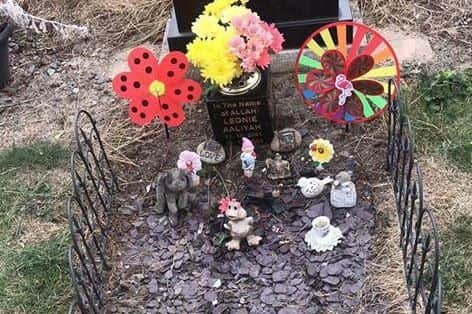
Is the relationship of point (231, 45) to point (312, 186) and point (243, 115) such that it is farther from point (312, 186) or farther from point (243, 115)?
point (312, 186)

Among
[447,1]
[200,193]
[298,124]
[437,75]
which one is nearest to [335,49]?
[298,124]

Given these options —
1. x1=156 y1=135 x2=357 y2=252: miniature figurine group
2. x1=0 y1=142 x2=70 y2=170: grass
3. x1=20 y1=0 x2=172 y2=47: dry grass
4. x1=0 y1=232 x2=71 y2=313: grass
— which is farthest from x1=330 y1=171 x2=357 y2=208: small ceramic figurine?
x1=20 y1=0 x2=172 y2=47: dry grass

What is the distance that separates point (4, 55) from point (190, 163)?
5.81ft

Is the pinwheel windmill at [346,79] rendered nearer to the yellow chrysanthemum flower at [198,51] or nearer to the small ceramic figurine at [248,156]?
the small ceramic figurine at [248,156]

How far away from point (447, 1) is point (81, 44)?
2.49 metres

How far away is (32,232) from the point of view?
138 inches

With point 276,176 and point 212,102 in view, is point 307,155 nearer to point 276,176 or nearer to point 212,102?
point 276,176

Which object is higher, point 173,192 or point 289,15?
point 289,15

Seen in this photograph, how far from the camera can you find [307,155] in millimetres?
3676

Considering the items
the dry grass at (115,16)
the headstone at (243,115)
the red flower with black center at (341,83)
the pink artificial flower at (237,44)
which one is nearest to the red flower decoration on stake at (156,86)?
the headstone at (243,115)

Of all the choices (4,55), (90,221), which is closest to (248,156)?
(90,221)

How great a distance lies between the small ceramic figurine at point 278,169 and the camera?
355 cm

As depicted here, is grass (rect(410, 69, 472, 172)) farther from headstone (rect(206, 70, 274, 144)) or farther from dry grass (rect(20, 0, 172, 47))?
dry grass (rect(20, 0, 172, 47))

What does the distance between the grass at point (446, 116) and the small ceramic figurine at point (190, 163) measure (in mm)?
1154
